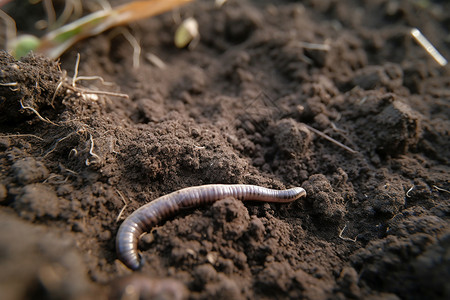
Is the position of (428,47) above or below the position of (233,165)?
above

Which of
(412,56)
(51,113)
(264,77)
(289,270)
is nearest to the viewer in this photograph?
(289,270)

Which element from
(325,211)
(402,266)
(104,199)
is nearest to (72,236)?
(104,199)

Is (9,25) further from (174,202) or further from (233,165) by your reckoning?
(233,165)

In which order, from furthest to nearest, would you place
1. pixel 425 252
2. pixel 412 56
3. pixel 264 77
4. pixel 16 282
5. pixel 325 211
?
pixel 412 56, pixel 264 77, pixel 325 211, pixel 425 252, pixel 16 282

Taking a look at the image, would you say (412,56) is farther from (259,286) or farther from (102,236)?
(102,236)

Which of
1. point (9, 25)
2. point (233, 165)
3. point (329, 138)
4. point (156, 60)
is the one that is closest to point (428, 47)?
point (329, 138)

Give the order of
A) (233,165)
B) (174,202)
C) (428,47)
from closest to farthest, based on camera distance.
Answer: (174,202)
(233,165)
(428,47)

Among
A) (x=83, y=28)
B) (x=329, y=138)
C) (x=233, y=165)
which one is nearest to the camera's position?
(x=233, y=165)

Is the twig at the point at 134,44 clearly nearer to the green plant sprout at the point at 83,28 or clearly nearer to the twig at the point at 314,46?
the green plant sprout at the point at 83,28

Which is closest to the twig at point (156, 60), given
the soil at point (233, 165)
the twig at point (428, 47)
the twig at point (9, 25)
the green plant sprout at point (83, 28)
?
the soil at point (233, 165)
